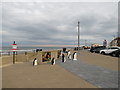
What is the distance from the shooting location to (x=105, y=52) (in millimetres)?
19297

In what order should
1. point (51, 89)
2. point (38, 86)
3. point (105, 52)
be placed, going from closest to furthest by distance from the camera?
point (51, 89)
point (38, 86)
point (105, 52)

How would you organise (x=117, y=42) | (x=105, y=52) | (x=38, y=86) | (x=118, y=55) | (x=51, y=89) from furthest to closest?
(x=117, y=42) → (x=105, y=52) → (x=118, y=55) → (x=38, y=86) → (x=51, y=89)

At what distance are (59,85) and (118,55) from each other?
14877mm

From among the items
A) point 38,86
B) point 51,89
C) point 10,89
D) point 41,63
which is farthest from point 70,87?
point 41,63

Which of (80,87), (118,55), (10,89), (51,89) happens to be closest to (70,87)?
(80,87)

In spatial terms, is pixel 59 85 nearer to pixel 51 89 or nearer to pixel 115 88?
pixel 51 89

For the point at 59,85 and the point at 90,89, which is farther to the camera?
the point at 59,85

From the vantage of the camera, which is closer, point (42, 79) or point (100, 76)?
point (42, 79)

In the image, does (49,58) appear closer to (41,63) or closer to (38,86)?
(41,63)

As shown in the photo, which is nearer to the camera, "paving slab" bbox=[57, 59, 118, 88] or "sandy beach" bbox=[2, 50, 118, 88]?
"sandy beach" bbox=[2, 50, 118, 88]

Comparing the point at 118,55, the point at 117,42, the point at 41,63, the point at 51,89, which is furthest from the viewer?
the point at 117,42

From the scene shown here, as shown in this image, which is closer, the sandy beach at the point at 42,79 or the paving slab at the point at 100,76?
the sandy beach at the point at 42,79

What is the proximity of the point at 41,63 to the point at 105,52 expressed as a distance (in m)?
15.0

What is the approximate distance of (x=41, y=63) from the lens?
9281mm
